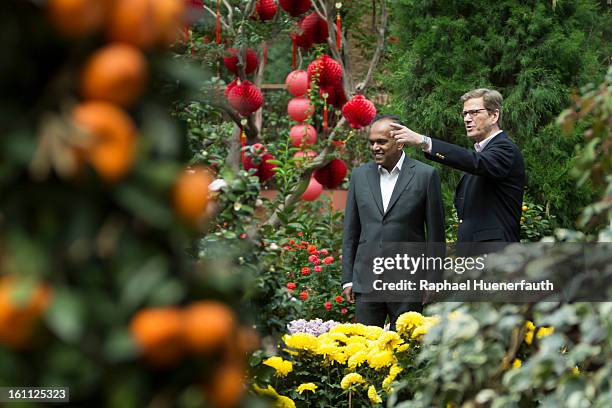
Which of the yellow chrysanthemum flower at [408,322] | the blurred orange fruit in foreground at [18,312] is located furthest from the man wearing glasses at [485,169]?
the blurred orange fruit in foreground at [18,312]

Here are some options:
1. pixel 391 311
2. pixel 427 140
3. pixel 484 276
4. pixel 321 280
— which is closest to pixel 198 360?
pixel 484 276

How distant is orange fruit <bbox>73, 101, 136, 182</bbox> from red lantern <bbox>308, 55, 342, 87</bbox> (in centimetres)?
509

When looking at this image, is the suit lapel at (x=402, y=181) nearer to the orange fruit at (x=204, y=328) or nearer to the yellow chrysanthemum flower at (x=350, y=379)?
the yellow chrysanthemum flower at (x=350, y=379)

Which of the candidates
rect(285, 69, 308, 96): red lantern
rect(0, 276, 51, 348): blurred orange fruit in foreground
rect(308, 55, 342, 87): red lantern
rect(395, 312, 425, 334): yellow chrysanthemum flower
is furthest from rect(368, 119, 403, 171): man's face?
rect(0, 276, 51, 348): blurred orange fruit in foreground

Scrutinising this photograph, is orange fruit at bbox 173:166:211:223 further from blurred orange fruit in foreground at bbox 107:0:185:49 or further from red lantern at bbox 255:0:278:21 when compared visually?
red lantern at bbox 255:0:278:21

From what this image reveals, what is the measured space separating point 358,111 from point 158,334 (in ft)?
15.8

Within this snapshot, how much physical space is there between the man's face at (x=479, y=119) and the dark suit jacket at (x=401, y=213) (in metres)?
0.36

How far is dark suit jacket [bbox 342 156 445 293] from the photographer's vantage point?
465cm

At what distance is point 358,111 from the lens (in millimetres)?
5664

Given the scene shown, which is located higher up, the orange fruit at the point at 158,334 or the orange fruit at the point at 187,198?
the orange fruit at the point at 187,198

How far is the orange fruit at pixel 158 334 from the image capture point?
93 cm

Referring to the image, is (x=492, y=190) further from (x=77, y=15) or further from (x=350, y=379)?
(x=77, y=15)

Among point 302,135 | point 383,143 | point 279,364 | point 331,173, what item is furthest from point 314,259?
point 279,364

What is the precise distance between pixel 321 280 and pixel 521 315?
4161 mm
